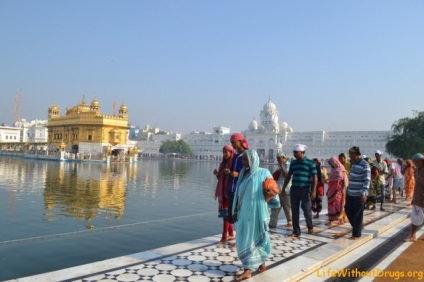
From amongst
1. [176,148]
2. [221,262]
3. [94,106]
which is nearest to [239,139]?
[221,262]

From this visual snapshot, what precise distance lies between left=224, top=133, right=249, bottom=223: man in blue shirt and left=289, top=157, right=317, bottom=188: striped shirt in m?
1.35

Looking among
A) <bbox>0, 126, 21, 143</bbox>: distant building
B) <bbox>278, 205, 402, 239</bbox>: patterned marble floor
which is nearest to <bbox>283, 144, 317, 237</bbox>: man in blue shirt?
<bbox>278, 205, 402, 239</bbox>: patterned marble floor

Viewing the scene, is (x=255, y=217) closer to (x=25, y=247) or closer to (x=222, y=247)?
(x=222, y=247)

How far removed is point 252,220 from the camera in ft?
12.0

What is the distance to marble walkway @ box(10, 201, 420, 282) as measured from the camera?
355cm

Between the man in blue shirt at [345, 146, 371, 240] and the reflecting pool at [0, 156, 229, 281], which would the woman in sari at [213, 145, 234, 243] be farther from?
the man in blue shirt at [345, 146, 371, 240]

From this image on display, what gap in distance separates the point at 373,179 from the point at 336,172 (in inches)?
81.1

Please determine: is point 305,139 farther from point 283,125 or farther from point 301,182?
point 301,182

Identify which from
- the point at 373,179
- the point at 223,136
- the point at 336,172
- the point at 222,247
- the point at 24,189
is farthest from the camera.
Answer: the point at 223,136

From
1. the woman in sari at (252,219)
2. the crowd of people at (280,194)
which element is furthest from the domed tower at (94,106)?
the woman in sari at (252,219)

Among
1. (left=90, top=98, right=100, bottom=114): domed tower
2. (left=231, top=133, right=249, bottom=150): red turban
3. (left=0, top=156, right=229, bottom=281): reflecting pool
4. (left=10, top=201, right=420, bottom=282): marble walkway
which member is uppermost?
(left=90, top=98, right=100, bottom=114): domed tower

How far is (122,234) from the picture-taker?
19.6ft

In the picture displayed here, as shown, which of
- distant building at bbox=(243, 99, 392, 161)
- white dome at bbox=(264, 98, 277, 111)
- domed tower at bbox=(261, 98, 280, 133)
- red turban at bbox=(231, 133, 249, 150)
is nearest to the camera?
red turban at bbox=(231, 133, 249, 150)

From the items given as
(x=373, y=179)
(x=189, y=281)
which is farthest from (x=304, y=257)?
(x=373, y=179)
